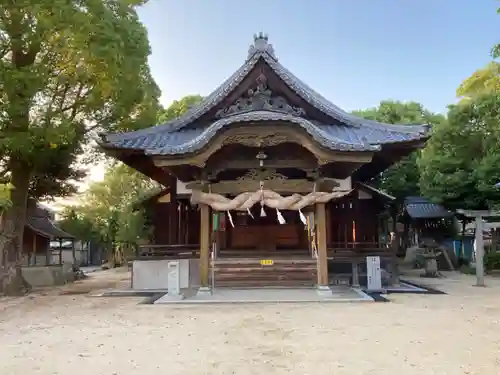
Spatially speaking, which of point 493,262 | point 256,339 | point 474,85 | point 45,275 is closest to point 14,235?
point 45,275

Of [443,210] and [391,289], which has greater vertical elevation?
[443,210]

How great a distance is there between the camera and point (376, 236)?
581 inches

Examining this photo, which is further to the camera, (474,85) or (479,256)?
(474,85)

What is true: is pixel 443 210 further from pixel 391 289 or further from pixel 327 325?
pixel 327 325

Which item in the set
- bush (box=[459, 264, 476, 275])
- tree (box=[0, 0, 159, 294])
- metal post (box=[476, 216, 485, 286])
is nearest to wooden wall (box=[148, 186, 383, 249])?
metal post (box=[476, 216, 485, 286])

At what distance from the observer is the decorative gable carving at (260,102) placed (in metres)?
12.3

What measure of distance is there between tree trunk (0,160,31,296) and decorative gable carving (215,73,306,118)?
6.87 metres

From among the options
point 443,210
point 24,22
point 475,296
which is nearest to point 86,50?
point 24,22

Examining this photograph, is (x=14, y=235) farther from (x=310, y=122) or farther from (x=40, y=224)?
(x=40, y=224)

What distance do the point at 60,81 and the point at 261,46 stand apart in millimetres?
6262

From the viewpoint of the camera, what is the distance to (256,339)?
20.7ft

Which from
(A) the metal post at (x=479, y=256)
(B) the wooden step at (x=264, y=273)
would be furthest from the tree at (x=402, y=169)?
(B) the wooden step at (x=264, y=273)

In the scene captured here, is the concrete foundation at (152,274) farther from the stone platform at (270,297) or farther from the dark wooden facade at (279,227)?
the stone platform at (270,297)

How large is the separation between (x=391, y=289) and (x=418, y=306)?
9.03 feet
